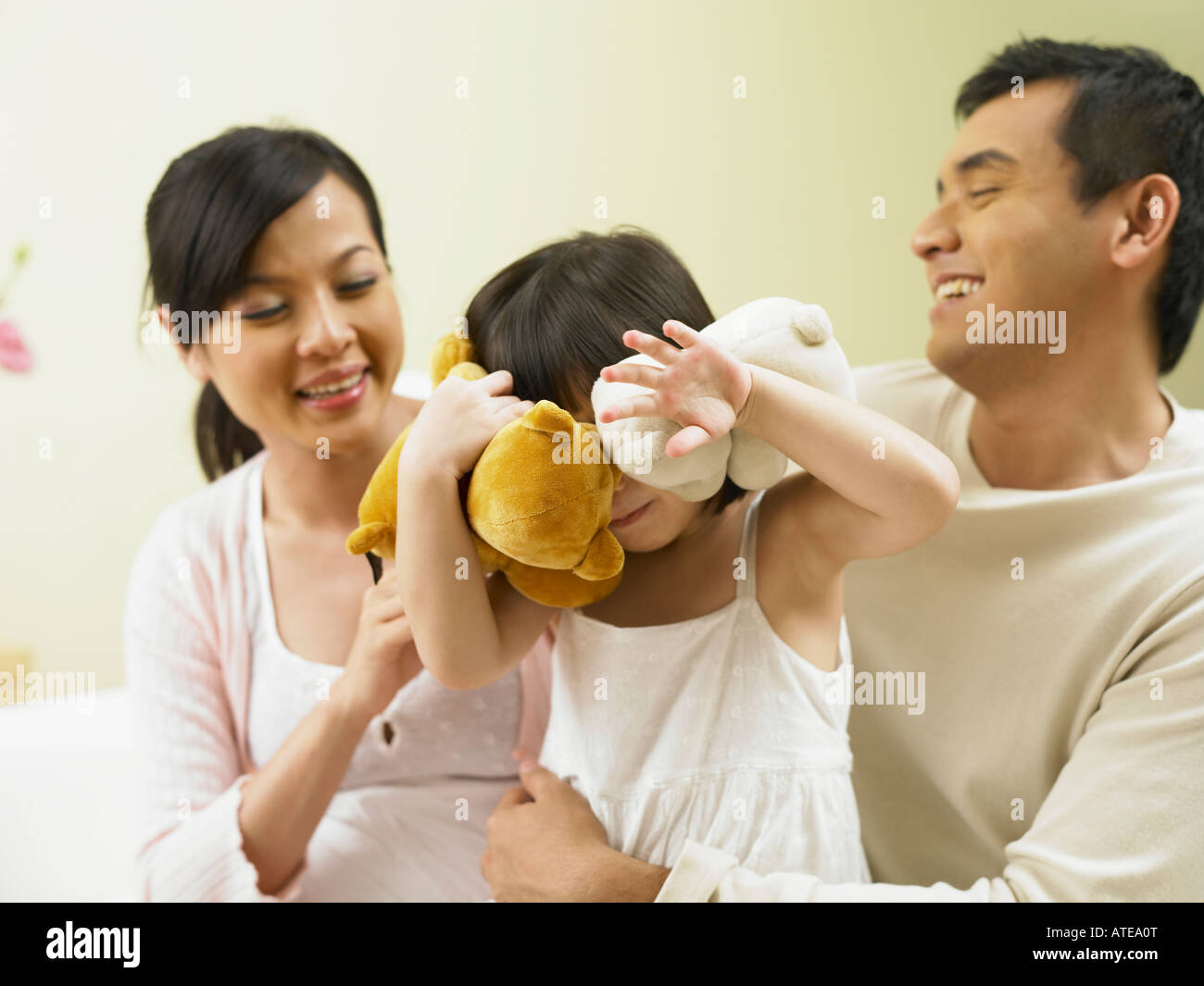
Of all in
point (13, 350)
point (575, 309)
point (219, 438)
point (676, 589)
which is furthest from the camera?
point (13, 350)

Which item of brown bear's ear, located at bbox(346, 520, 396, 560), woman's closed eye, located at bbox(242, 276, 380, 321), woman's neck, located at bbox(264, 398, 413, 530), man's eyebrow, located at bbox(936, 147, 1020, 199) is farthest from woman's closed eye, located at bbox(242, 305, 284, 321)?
man's eyebrow, located at bbox(936, 147, 1020, 199)

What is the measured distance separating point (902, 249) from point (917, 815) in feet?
2.10

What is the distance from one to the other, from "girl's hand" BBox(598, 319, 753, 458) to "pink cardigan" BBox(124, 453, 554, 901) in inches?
17.1

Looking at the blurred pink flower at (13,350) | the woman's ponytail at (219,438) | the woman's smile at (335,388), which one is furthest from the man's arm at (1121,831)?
the blurred pink flower at (13,350)

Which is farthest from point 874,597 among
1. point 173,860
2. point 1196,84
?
point 173,860

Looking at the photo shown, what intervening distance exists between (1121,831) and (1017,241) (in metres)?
0.57

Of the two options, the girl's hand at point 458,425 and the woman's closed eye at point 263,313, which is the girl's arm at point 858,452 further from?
the woman's closed eye at point 263,313

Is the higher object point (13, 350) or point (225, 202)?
point (225, 202)

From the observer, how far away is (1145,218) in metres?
0.98

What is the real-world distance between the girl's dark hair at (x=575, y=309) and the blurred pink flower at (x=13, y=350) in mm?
920

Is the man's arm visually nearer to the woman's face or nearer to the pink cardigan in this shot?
the pink cardigan

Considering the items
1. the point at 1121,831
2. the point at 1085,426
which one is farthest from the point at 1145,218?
the point at 1121,831

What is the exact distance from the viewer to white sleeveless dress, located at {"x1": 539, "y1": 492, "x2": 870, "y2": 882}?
0.83 m

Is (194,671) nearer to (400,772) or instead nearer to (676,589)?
(400,772)
